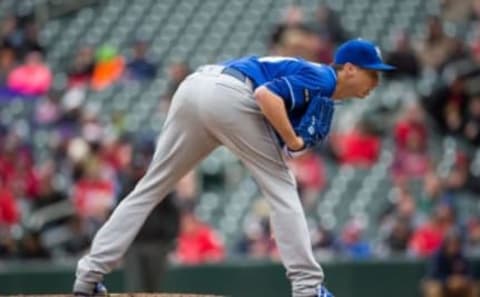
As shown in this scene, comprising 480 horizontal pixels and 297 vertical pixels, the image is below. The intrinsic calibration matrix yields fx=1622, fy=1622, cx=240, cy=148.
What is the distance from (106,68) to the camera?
20000 millimetres

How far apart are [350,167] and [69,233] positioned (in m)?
3.07

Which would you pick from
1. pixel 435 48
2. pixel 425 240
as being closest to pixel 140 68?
pixel 435 48

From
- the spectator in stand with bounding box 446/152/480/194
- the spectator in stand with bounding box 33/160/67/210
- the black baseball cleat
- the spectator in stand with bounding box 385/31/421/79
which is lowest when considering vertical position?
the spectator in stand with bounding box 446/152/480/194

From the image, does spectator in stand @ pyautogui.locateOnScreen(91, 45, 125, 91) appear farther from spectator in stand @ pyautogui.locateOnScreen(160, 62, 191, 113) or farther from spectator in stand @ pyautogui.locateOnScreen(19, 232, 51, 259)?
spectator in stand @ pyautogui.locateOnScreen(19, 232, 51, 259)

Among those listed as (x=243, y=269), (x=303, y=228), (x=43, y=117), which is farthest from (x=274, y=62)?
(x=43, y=117)

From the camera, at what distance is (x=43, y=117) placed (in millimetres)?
18562

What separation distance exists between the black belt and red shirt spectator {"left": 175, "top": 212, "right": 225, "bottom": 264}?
722cm

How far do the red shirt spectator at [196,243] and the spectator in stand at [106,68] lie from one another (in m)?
4.43

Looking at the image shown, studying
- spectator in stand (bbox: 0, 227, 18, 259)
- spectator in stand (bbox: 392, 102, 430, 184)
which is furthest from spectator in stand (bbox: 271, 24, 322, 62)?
spectator in stand (bbox: 0, 227, 18, 259)

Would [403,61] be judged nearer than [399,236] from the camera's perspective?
No

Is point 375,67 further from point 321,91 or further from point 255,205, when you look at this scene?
point 255,205

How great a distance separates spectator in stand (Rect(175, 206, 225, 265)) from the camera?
1546cm

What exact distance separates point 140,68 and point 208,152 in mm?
11623

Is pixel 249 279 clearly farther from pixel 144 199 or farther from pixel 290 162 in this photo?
pixel 144 199
